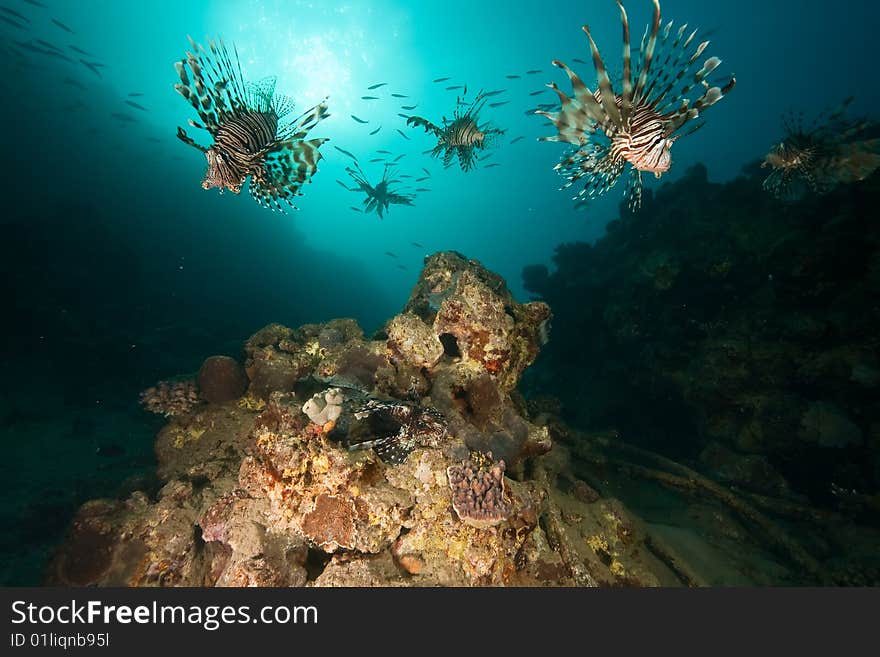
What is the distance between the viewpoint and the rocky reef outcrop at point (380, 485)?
2846 mm

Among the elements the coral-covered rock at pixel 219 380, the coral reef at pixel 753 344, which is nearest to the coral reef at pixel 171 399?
the coral-covered rock at pixel 219 380

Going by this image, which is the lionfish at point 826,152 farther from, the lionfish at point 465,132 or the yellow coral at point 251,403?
the yellow coral at point 251,403

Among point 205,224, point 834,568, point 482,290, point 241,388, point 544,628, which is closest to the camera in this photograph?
point 544,628

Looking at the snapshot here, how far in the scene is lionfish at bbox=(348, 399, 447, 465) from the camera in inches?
122

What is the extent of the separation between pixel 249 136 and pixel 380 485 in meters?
4.18

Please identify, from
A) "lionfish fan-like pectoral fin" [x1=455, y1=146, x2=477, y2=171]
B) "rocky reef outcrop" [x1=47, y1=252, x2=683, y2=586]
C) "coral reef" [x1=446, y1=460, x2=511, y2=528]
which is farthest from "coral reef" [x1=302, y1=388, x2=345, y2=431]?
"lionfish fan-like pectoral fin" [x1=455, y1=146, x2=477, y2=171]

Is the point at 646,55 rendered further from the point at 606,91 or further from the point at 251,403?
the point at 251,403

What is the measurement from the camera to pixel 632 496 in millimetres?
6328

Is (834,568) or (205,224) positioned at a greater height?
(205,224)

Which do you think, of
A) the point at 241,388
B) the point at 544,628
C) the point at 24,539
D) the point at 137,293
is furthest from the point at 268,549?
the point at 137,293

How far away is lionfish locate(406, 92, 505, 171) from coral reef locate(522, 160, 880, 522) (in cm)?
642

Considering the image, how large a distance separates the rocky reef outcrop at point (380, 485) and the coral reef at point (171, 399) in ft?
0.56

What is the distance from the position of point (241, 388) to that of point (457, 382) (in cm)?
347

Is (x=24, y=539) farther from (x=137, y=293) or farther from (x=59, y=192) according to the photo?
(x=59, y=192)
